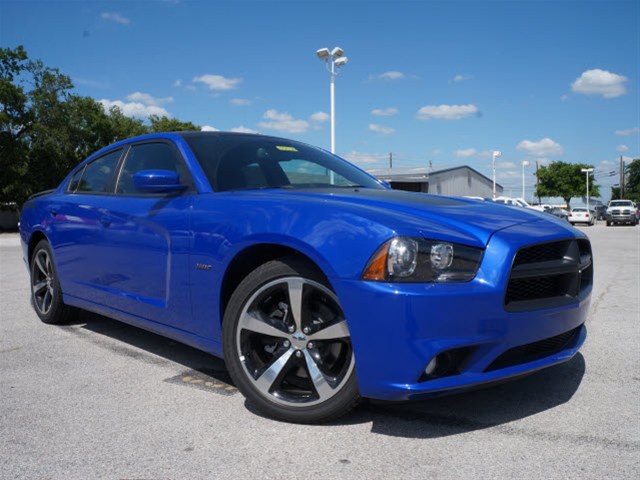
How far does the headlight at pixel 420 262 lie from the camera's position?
238 cm

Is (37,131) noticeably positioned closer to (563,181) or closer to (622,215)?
(622,215)

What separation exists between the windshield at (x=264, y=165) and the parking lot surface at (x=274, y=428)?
3.93ft

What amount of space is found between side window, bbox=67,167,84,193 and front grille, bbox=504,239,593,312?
3596 millimetres

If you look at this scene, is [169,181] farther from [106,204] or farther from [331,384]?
[331,384]

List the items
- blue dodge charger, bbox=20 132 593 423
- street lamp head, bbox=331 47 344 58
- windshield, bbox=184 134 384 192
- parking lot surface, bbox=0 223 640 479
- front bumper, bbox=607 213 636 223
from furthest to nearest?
front bumper, bbox=607 213 636 223 → street lamp head, bbox=331 47 344 58 → windshield, bbox=184 134 384 192 → blue dodge charger, bbox=20 132 593 423 → parking lot surface, bbox=0 223 640 479

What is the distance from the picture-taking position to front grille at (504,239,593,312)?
2.50 meters

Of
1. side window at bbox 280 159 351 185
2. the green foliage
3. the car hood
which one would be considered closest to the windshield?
side window at bbox 280 159 351 185

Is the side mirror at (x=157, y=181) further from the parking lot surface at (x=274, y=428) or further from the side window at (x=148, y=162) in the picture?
the parking lot surface at (x=274, y=428)

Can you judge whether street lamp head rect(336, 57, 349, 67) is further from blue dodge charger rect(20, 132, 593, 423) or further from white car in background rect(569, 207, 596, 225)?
white car in background rect(569, 207, 596, 225)

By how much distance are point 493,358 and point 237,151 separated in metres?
2.07

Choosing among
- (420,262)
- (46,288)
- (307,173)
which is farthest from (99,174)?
(420,262)

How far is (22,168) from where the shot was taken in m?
27.0

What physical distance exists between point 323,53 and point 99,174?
16323mm

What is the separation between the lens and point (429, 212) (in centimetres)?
270
